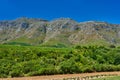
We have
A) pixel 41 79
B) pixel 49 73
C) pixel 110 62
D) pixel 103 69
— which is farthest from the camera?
pixel 110 62

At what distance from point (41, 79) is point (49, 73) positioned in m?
9.24

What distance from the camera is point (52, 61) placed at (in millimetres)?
58406

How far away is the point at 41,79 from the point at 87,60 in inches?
908

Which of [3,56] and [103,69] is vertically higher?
[3,56]

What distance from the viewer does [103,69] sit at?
198 ft

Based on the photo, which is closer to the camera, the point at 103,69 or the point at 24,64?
the point at 24,64

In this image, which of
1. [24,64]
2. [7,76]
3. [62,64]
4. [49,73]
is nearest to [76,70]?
[62,64]

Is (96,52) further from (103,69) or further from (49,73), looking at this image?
(49,73)

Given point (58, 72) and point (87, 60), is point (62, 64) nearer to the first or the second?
point (58, 72)

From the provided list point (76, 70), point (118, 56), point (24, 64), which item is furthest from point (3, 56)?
point (118, 56)

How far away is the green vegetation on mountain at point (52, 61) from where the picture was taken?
168ft

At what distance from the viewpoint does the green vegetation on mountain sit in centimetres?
5106

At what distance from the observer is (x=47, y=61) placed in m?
57.6

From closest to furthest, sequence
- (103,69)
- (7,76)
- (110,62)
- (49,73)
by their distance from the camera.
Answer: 1. (7,76)
2. (49,73)
3. (103,69)
4. (110,62)
